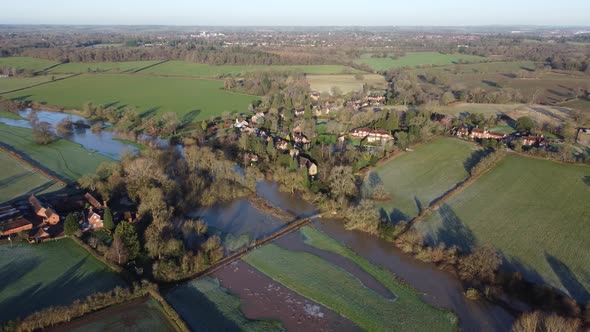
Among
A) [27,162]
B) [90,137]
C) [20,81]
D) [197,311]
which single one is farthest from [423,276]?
[20,81]

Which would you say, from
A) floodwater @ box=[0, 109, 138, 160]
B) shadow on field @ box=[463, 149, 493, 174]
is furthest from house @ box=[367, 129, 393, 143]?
floodwater @ box=[0, 109, 138, 160]

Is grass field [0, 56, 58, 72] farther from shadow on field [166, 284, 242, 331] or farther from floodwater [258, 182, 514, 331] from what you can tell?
shadow on field [166, 284, 242, 331]

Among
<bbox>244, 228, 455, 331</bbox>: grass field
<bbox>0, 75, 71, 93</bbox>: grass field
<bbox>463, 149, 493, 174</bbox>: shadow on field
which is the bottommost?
<bbox>244, 228, 455, 331</bbox>: grass field

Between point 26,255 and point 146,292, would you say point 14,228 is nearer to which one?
point 26,255

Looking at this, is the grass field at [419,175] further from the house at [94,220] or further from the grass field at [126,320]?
the house at [94,220]

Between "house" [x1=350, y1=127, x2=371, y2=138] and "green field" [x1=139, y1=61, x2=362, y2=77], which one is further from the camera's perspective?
"green field" [x1=139, y1=61, x2=362, y2=77]

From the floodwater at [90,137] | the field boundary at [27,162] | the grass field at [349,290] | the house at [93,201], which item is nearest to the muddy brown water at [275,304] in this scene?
the grass field at [349,290]

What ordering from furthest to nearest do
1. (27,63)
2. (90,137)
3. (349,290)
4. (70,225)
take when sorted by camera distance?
1. (27,63)
2. (90,137)
3. (70,225)
4. (349,290)

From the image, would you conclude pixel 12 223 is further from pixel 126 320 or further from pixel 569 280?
pixel 569 280
